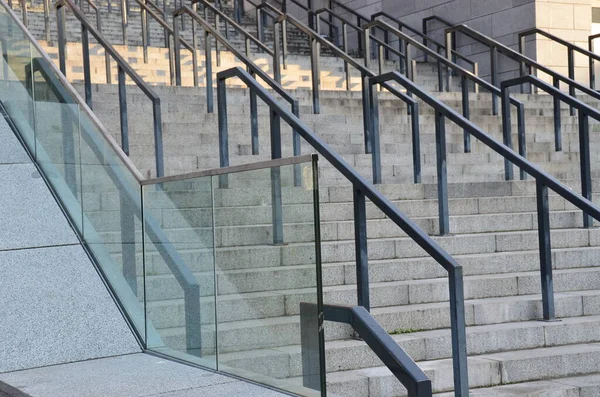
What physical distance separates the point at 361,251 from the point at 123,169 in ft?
4.89

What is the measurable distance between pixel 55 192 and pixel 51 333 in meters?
1.23

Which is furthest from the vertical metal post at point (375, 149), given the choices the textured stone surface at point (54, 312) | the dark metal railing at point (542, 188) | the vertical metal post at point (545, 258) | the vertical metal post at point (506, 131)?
the textured stone surface at point (54, 312)

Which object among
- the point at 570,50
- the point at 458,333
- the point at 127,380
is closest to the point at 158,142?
the point at 127,380

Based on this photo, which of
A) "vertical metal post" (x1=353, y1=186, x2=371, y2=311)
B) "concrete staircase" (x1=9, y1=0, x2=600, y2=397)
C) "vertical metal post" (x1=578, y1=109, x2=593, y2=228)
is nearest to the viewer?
"concrete staircase" (x1=9, y1=0, x2=600, y2=397)

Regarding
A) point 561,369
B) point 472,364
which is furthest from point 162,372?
point 561,369

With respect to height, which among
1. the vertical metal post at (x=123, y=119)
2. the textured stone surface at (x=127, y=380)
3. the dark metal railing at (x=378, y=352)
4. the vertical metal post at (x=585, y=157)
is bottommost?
the textured stone surface at (x=127, y=380)

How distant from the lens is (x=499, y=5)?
49.4 ft

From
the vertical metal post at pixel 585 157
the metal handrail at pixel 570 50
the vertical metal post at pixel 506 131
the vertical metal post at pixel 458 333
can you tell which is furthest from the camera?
the metal handrail at pixel 570 50

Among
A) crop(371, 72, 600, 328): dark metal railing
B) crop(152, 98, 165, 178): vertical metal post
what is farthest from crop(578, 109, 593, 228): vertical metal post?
crop(152, 98, 165, 178): vertical metal post

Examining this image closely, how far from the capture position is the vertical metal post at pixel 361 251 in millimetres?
5359

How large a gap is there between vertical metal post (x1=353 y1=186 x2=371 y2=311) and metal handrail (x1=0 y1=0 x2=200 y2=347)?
0.89m

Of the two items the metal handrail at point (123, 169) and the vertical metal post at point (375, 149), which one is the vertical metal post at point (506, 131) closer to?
the vertical metal post at point (375, 149)

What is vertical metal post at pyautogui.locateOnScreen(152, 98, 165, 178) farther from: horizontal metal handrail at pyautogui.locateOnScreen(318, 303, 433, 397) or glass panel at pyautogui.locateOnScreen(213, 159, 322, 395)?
horizontal metal handrail at pyautogui.locateOnScreen(318, 303, 433, 397)

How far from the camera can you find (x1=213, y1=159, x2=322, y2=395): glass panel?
420cm
